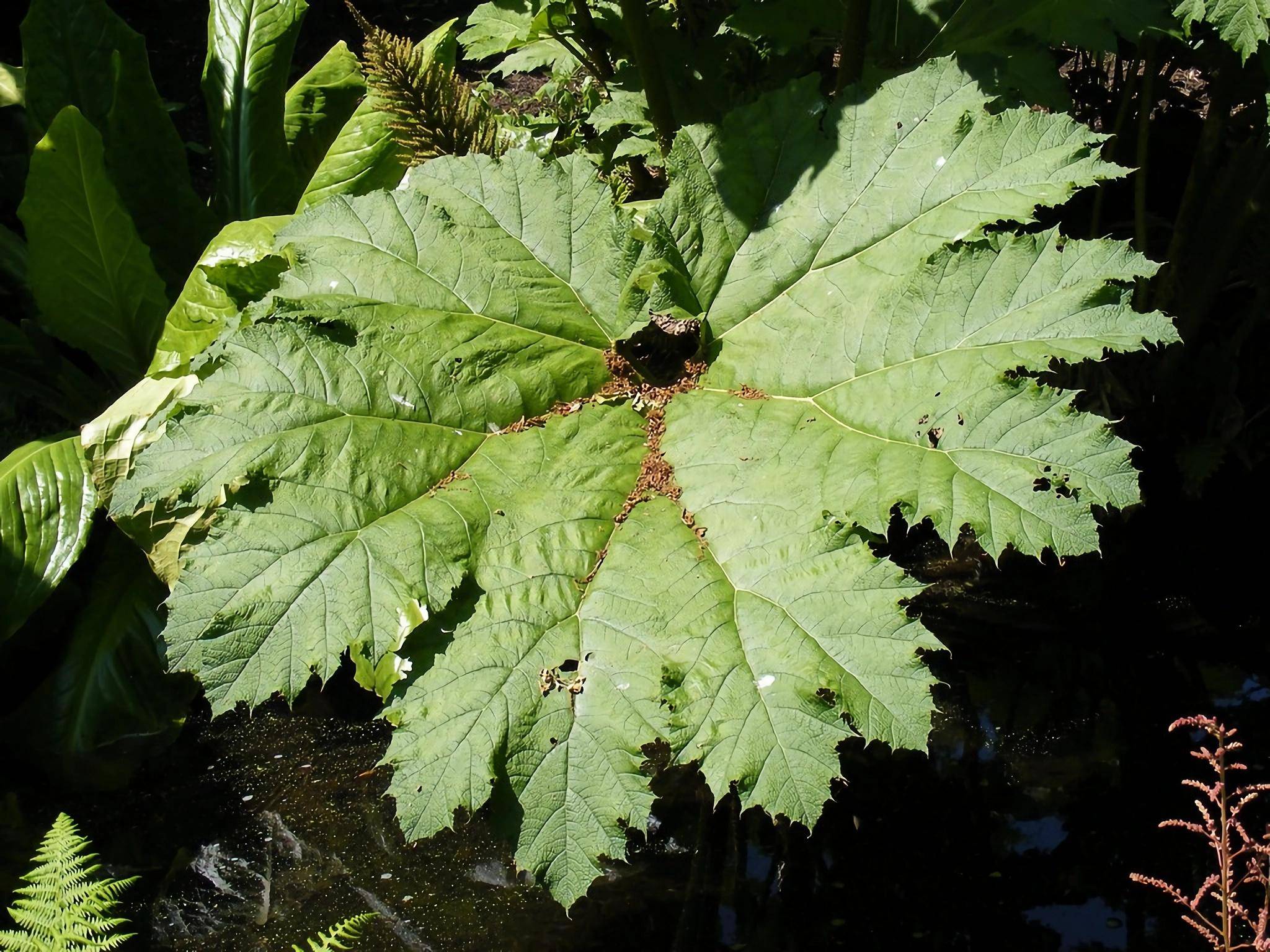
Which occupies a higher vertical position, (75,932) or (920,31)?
(920,31)

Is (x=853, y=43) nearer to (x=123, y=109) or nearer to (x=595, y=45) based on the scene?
(x=595, y=45)

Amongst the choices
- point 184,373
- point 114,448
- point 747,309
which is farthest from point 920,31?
point 114,448

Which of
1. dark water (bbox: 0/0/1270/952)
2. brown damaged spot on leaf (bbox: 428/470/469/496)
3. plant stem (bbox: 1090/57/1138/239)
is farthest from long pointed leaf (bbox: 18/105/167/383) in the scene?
plant stem (bbox: 1090/57/1138/239)

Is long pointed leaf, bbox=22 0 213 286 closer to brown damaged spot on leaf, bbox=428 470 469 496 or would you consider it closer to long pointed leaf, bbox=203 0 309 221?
long pointed leaf, bbox=203 0 309 221

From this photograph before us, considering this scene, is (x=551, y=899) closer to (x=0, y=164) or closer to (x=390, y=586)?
(x=390, y=586)

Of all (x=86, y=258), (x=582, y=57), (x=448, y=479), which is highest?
(x=582, y=57)

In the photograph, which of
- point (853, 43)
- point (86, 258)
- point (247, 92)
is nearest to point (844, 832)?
point (853, 43)
